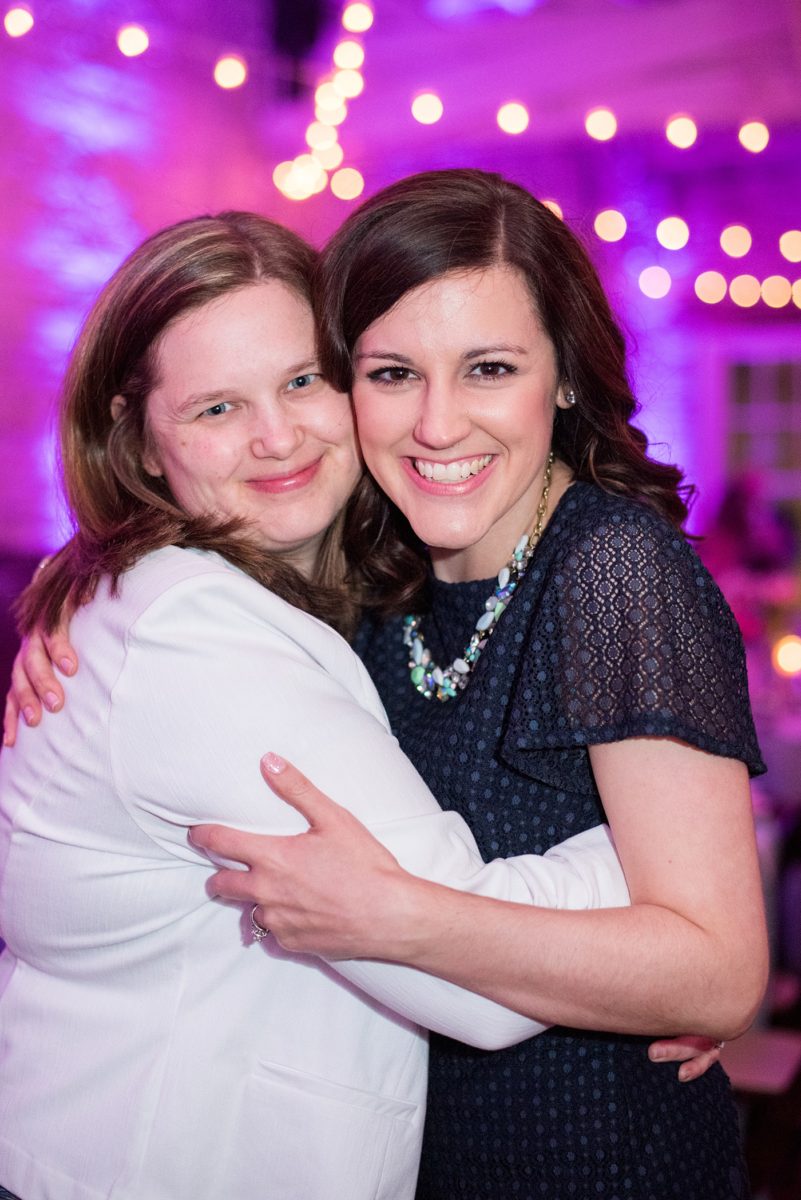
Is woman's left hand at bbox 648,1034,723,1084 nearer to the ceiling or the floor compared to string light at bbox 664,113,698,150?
nearer to the floor

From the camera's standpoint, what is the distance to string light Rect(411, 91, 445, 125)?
636cm

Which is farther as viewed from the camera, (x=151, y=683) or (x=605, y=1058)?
(x=605, y=1058)

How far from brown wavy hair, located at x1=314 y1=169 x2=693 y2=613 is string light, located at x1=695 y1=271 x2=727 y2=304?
6831 mm

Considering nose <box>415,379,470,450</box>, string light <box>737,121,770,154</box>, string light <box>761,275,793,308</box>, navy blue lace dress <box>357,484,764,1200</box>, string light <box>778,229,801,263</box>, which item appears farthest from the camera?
string light <box>761,275,793,308</box>

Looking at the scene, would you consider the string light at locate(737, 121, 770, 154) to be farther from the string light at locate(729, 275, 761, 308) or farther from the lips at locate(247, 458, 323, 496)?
the lips at locate(247, 458, 323, 496)

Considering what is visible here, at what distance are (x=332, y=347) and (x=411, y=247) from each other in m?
0.21

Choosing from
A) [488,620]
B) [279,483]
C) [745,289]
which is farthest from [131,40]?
[745,289]

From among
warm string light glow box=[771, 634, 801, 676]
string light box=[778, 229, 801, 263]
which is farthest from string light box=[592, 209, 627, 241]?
warm string light glow box=[771, 634, 801, 676]

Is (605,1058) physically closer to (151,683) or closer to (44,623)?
(151,683)

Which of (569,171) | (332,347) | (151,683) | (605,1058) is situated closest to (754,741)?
(605,1058)

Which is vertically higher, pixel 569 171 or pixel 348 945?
pixel 569 171

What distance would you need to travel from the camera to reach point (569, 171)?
310 inches

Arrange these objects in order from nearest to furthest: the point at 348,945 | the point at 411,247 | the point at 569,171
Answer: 1. the point at 348,945
2. the point at 411,247
3. the point at 569,171

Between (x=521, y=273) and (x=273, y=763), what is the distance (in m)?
0.77
